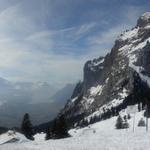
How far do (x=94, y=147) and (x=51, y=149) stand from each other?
176 inches

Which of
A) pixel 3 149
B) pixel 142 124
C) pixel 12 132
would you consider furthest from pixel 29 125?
pixel 3 149

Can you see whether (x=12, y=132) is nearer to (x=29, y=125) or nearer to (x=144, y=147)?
(x=29, y=125)

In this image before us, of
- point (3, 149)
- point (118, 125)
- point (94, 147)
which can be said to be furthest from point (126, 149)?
point (118, 125)

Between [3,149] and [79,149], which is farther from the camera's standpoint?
[3,149]

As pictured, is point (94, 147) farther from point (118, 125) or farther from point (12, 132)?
point (118, 125)

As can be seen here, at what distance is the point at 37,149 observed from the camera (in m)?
39.2

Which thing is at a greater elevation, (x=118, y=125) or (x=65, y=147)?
(x=118, y=125)

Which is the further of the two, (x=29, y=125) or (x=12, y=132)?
(x=29, y=125)

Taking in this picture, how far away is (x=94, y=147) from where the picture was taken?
124ft

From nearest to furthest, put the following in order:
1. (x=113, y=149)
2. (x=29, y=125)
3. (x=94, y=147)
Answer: (x=113, y=149), (x=94, y=147), (x=29, y=125)

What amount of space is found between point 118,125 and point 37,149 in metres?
115

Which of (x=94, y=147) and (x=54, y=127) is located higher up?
(x=54, y=127)

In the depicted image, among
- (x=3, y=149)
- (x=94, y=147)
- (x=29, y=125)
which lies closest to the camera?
(x=94, y=147)

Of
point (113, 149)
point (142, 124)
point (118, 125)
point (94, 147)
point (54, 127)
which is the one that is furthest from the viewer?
point (118, 125)
